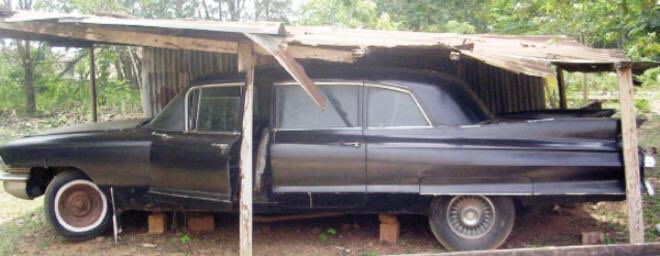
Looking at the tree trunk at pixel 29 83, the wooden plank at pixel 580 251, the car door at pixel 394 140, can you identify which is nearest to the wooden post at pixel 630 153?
the wooden plank at pixel 580 251

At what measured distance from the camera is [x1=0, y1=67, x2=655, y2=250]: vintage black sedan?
477 cm

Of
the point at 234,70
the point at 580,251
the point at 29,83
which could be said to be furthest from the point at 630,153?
the point at 29,83

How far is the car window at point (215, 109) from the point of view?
5320mm

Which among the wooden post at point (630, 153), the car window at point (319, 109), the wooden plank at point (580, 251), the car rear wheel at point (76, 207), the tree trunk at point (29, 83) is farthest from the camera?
the tree trunk at point (29, 83)

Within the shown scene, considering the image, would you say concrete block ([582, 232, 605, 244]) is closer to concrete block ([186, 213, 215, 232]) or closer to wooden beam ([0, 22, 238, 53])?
concrete block ([186, 213, 215, 232])

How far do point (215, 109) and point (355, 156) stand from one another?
1468mm

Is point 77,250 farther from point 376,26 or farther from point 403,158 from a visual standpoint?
point 376,26

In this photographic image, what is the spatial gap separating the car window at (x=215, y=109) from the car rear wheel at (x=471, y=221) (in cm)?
201

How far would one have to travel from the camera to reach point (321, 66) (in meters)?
5.43

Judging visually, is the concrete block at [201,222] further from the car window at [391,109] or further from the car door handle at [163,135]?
the car window at [391,109]

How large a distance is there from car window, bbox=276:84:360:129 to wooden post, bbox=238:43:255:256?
485mm

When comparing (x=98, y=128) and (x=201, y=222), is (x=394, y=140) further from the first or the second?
(x=98, y=128)

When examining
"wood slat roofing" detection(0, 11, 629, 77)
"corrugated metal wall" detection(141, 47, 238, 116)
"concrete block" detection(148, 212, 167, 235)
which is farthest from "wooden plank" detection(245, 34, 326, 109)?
"corrugated metal wall" detection(141, 47, 238, 116)

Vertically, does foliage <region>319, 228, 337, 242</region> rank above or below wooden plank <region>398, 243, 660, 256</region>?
below
